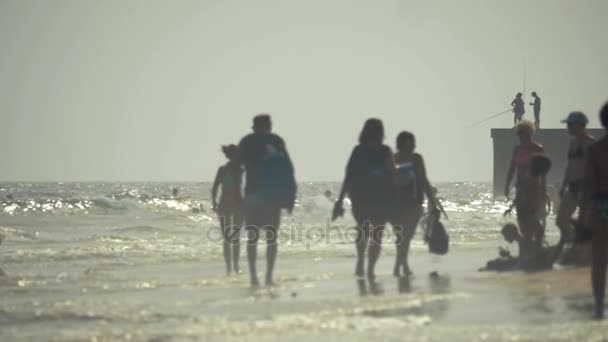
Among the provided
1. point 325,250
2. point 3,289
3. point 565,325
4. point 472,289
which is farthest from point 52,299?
point 325,250

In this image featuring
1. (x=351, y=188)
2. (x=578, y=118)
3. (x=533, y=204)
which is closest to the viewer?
(x=578, y=118)

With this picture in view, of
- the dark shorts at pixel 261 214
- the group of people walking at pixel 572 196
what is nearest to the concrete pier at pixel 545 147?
the group of people walking at pixel 572 196

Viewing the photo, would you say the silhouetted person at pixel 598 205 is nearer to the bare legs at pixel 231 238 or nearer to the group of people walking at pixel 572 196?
the group of people walking at pixel 572 196

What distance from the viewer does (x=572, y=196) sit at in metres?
12.5

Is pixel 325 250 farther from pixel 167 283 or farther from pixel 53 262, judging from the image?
pixel 167 283

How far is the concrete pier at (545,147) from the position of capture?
146 ft

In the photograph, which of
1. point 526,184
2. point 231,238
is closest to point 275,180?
point 231,238

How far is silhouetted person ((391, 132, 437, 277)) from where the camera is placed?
12984 millimetres

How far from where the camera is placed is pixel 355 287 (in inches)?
451

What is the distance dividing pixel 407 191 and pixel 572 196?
1.80 metres

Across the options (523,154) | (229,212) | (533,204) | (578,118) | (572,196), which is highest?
(578,118)

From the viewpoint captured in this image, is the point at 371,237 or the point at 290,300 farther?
the point at 371,237

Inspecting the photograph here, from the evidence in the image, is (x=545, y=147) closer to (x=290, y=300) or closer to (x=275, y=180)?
(x=275, y=180)

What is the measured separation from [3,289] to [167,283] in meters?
1.75
